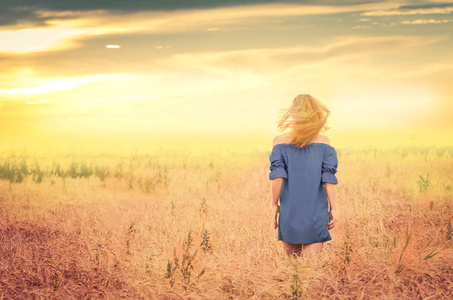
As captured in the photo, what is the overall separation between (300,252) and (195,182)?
8202 mm

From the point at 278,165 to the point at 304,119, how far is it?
53 cm

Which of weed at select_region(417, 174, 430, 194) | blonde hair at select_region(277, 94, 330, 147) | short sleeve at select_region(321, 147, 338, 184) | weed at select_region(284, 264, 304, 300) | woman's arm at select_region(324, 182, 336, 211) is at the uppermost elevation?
blonde hair at select_region(277, 94, 330, 147)

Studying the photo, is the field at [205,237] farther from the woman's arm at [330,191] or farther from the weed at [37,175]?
the woman's arm at [330,191]

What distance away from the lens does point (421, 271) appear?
16.3 ft

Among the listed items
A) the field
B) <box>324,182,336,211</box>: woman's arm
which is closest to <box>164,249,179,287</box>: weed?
the field

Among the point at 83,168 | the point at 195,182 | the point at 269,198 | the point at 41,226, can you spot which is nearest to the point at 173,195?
the point at 195,182

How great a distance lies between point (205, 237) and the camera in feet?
19.7

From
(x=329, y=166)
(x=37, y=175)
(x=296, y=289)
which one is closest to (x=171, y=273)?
(x=296, y=289)

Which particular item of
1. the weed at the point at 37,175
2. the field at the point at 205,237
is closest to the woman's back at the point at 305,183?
the field at the point at 205,237

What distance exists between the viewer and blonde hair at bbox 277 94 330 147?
178 inches

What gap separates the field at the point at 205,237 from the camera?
4.70 meters

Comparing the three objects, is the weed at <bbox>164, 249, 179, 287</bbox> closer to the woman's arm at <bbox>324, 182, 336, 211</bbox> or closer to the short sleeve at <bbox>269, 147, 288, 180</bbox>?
the short sleeve at <bbox>269, 147, 288, 180</bbox>

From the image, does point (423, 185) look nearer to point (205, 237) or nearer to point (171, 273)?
point (205, 237)

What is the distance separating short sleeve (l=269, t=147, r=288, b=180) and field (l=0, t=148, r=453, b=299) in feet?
3.16
